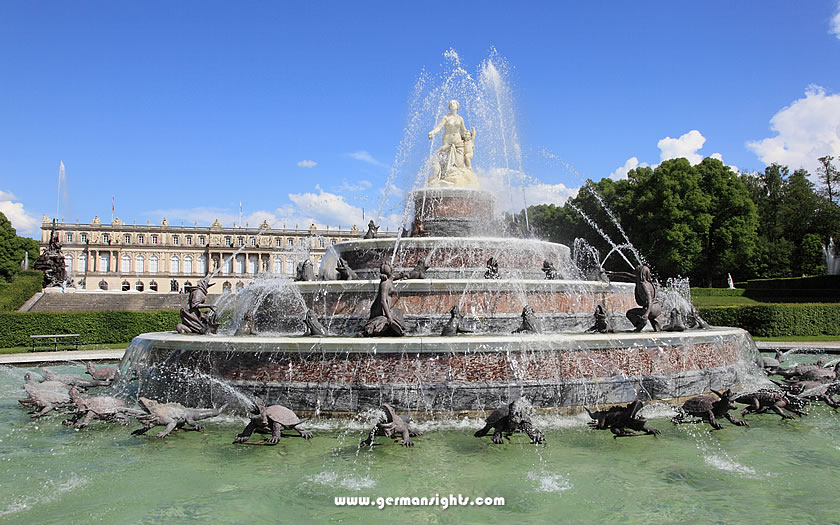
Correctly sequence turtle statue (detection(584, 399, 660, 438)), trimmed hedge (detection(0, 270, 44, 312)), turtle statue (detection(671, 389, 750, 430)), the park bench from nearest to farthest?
1. turtle statue (detection(584, 399, 660, 438))
2. turtle statue (detection(671, 389, 750, 430))
3. the park bench
4. trimmed hedge (detection(0, 270, 44, 312))

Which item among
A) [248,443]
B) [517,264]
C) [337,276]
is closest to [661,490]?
[248,443]

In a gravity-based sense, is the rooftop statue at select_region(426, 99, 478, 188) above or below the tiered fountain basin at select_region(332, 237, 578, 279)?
above

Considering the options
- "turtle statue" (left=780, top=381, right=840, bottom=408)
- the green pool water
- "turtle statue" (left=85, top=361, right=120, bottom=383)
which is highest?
"turtle statue" (left=85, top=361, right=120, bottom=383)

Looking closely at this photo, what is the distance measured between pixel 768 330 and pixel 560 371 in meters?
21.8

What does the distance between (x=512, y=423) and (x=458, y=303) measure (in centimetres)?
475

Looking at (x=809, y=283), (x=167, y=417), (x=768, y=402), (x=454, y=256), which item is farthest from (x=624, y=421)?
(x=809, y=283)

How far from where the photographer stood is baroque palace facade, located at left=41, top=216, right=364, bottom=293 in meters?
120

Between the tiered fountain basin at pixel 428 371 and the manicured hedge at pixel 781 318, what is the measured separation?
19.2 meters

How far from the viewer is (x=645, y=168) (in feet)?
192

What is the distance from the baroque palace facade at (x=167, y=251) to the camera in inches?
4737

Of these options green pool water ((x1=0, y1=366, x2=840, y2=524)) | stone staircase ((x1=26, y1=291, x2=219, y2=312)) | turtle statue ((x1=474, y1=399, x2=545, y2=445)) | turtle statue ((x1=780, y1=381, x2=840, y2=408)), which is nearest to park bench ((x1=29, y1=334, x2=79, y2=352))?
stone staircase ((x1=26, y1=291, x2=219, y2=312))

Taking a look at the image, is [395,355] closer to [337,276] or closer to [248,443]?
[248,443]

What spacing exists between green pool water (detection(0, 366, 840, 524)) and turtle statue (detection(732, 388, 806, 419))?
50 centimetres

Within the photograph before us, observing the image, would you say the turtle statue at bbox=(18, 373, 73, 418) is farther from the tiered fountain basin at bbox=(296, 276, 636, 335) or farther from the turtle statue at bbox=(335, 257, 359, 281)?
the turtle statue at bbox=(335, 257, 359, 281)
